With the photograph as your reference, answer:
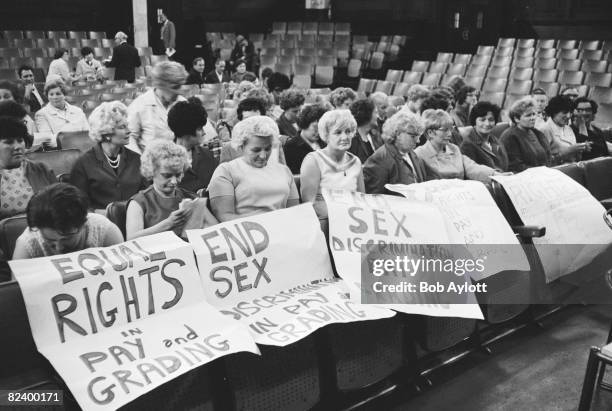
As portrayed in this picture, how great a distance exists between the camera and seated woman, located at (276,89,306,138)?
5641 millimetres

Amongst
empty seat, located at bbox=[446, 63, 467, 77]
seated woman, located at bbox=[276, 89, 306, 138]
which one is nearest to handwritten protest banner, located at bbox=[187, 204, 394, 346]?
seated woman, located at bbox=[276, 89, 306, 138]

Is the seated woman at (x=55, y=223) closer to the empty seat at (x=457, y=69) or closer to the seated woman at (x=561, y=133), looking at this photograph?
the seated woman at (x=561, y=133)

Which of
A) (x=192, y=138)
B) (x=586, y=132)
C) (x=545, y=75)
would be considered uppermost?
(x=545, y=75)

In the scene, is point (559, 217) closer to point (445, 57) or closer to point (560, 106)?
point (560, 106)

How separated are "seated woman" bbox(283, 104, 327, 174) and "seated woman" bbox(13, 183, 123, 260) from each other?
2284 millimetres

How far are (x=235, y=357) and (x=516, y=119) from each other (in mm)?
3997

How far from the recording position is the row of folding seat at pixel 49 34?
42.1 ft

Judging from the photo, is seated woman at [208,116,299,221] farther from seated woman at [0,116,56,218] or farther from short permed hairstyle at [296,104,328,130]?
short permed hairstyle at [296,104,328,130]

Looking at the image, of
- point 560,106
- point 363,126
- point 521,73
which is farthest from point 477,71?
point 363,126

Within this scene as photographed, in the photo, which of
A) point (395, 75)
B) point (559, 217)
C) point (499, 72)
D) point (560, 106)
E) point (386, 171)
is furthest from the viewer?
point (395, 75)

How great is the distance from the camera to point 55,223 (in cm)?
239

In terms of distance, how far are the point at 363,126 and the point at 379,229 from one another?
6.80 ft

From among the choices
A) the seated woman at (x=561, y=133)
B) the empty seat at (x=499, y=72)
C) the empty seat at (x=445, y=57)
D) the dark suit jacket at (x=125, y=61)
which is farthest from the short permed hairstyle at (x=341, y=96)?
the empty seat at (x=445, y=57)

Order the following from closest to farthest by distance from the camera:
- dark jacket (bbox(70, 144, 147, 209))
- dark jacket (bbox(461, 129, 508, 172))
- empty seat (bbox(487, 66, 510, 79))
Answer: dark jacket (bbox(70, 144, 147, 209)) → dark jacket (bbox(461, 129, 508, 172)) → empty seat (bbox(487, 66, 510, 79))
